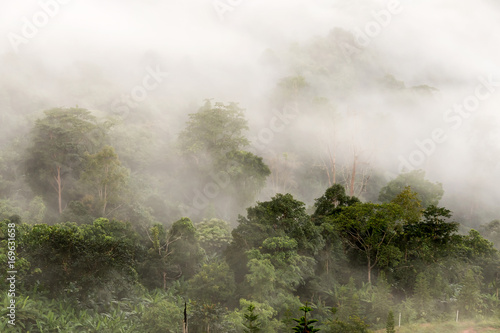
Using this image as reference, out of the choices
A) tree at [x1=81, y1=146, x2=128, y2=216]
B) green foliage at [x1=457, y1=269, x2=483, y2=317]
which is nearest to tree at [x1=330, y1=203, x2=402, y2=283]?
green foliage at [x1=457, y1=269, x2=483, y2=317]

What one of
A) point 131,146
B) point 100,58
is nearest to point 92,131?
point 131,146

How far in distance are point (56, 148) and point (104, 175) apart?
4713mm

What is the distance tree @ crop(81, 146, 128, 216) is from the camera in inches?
1156

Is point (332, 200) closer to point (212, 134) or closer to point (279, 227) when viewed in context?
point (279, 227)

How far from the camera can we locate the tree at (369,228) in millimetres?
23891

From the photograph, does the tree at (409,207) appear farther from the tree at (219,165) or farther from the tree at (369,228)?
the tree at (219,165)

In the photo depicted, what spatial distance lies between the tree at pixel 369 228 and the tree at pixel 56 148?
20.5m

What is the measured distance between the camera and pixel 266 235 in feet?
73.9

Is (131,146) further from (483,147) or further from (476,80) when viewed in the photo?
(476,80)

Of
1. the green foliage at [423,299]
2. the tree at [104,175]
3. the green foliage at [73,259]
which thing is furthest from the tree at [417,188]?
the green foliage at [73,259]

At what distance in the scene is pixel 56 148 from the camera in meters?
30.9

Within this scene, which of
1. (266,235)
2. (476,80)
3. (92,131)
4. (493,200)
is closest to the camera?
(266,235)

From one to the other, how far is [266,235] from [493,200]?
4398cm

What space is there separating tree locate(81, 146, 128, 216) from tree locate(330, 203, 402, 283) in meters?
16.0
